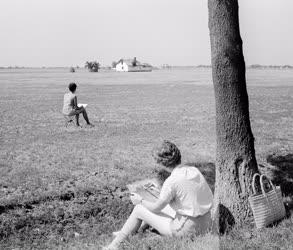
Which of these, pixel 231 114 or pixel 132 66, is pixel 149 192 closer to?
pixel 231 114

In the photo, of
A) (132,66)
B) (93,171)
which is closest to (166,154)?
(93,171)

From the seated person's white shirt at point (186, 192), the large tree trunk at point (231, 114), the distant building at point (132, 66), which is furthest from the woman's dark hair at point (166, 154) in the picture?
the distant building at point (132, 66)

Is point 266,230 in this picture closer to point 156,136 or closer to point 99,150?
point 99,150

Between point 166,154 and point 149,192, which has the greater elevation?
point 166,154

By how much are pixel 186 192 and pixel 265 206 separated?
1.19 m

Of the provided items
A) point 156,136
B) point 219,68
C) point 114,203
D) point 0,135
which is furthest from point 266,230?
point 0,135

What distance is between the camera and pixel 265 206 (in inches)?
208

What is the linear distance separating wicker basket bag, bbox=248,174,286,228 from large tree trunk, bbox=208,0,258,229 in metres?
0.33

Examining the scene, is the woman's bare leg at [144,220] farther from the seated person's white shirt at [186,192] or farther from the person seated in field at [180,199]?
the seated person's white shirt at [186,192]

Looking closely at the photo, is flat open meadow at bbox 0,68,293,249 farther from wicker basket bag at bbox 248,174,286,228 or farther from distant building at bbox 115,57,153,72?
distant building at bbox 115,57,153,72

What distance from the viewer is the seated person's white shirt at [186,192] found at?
463 centimetres

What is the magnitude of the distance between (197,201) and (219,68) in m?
1.79

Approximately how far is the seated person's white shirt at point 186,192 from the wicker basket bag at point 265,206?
744 mm

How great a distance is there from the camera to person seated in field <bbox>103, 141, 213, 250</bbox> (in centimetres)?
465
